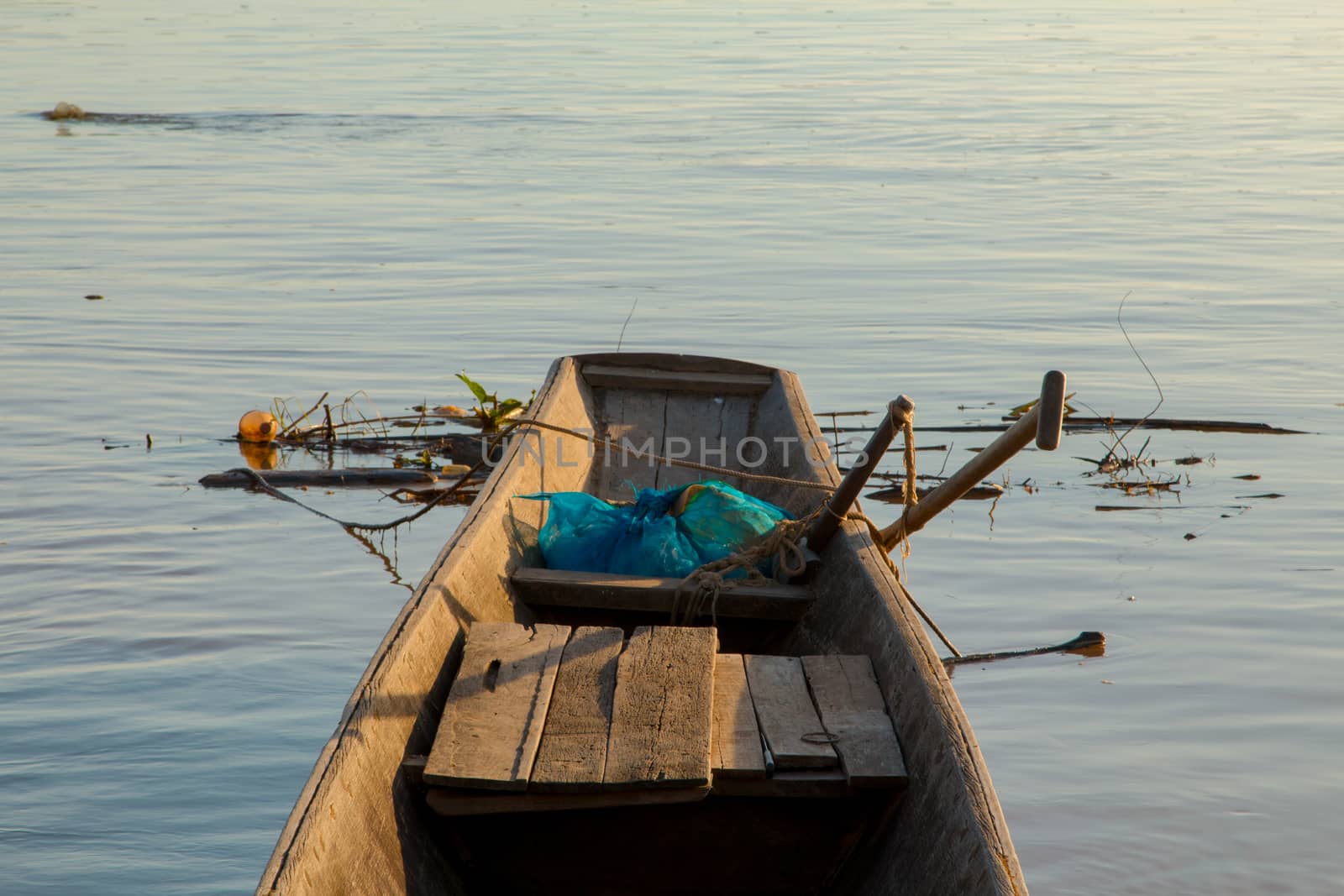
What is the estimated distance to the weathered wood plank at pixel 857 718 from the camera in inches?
119

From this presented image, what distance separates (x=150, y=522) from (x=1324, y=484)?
5.97m

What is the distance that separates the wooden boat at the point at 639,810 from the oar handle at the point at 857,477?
55 millimetres

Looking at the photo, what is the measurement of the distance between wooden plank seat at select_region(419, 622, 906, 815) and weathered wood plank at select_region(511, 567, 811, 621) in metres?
0.49

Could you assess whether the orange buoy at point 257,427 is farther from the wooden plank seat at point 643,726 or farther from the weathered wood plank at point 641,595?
the wooden plank seat at point 643,726

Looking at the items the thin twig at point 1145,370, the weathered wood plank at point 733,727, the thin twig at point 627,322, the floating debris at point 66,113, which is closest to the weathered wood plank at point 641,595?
the weathered wood plank at point 733,727

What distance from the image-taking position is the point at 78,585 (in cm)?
579

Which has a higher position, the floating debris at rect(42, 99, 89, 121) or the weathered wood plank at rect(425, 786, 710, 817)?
the floating debris at rect(42, 99, 89, 121)

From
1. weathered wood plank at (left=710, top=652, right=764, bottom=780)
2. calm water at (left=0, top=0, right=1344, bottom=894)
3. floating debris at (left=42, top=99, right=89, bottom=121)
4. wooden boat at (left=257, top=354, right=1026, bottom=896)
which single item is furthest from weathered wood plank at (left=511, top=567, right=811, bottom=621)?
floating debris at (left=42, top=99, right=89, bottom=121)

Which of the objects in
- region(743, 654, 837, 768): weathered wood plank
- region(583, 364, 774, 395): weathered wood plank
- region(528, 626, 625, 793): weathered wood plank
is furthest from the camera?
region(583, 364, 774, 395): weathered wood plank

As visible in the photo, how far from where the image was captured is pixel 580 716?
325 cm

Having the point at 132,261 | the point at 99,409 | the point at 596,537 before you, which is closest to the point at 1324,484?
the point at 596,537

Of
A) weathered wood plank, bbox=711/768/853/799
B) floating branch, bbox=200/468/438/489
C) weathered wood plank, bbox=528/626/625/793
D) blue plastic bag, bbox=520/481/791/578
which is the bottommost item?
floating branch, bbox=200/468/438/489

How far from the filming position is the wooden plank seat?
2977mm

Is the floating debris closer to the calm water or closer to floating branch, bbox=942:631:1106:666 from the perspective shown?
the calm water
